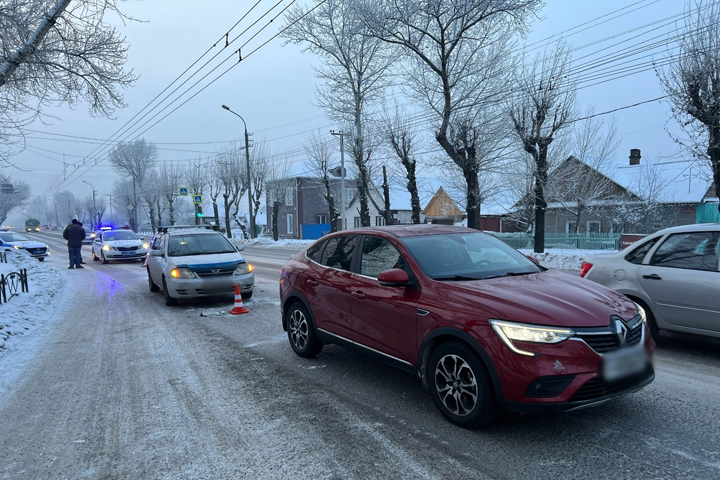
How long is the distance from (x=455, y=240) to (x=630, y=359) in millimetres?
1946

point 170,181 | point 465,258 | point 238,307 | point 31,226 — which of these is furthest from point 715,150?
point 31,226

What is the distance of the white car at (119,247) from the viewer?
2067cm

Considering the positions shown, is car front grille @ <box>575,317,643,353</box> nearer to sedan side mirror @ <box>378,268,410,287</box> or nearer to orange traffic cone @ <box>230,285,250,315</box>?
sedan side mirror @ <box>378,268,410,287</box>

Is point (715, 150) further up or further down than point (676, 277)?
further up

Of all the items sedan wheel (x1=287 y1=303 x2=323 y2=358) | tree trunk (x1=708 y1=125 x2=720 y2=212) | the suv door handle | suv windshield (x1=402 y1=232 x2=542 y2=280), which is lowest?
sedan wheel (x1=287 y1=303 x2=323 y2=358)

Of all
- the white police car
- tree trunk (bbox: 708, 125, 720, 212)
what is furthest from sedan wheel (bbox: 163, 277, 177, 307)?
tree trunk (bbox: 708, 125, 720, 212)

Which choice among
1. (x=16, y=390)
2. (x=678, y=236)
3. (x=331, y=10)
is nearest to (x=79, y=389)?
(x=16, y=390)

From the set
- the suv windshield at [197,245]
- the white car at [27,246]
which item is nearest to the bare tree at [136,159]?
the white car at [27,246]

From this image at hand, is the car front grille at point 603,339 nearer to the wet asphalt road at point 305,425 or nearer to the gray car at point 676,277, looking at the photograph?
the wet asphalt road at point 305,425

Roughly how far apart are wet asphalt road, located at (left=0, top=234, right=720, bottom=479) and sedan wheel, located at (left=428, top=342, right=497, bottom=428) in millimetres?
139

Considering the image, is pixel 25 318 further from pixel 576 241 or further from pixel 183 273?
pixel 576 241

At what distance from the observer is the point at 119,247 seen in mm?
20656

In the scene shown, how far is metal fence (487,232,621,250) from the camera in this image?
23156 mm

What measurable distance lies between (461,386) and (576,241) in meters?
23.5
